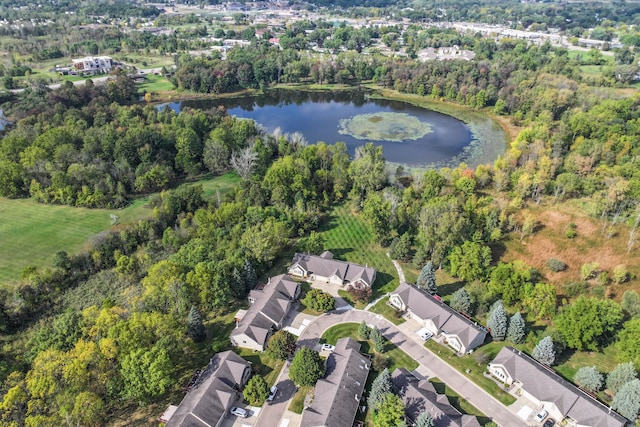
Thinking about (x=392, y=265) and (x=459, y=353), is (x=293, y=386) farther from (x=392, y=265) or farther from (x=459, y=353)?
(x=392, y=265)

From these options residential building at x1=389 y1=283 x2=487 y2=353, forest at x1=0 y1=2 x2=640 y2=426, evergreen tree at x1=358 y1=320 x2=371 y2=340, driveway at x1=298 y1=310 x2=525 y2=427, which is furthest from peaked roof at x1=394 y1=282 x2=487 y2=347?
evergreen tree at x1=358 y1=320 x2=371 y2=340

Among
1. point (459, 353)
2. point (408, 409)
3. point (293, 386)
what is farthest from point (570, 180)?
point (293, 386)

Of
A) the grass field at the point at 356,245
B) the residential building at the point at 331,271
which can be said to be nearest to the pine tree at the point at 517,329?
the grass field at the point at 356,245

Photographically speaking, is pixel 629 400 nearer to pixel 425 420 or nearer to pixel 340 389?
pixel 425 420

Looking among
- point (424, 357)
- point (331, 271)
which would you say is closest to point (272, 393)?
point (424, 357)

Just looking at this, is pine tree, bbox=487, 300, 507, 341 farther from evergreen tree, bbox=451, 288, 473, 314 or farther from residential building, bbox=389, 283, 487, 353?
evergreen tree, bbox=451, 288, 473, 314
